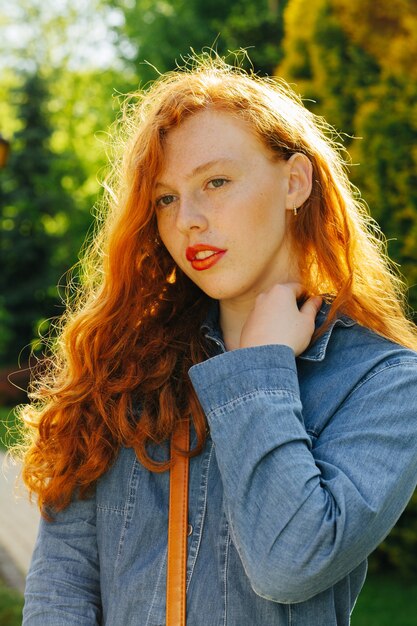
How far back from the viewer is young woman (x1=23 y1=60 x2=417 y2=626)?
1.59 m

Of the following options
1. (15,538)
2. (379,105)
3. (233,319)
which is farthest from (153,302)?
(15,538)

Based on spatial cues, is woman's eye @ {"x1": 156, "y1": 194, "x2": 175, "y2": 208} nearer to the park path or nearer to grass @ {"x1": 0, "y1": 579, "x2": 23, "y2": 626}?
the park path

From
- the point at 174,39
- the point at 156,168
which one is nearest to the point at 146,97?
the point at 156,168

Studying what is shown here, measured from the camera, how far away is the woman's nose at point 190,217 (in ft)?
6.13

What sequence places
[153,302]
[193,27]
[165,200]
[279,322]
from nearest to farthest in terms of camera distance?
[279,322] → [165,200] → [153,302] → [193,27]

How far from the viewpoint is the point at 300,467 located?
1.56 m

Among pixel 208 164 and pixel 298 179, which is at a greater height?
pixel 208 164

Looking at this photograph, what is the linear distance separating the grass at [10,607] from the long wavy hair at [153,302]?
3.57 meters

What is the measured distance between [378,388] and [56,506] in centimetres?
78

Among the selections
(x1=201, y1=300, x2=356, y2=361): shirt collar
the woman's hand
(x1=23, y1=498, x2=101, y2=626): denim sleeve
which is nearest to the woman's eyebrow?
the woman's hand

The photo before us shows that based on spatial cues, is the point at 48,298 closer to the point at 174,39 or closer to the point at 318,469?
the point at 174,39

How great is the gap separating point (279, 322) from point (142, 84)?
1438cm

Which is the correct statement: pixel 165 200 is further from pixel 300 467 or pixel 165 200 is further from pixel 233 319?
pixel 300 467

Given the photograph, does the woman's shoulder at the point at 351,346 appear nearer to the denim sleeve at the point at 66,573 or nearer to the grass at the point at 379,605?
the denim sleeve at the point at 66,573
